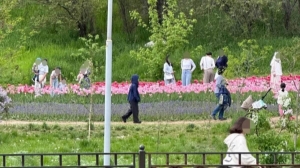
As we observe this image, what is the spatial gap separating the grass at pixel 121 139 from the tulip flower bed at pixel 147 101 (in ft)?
4.36

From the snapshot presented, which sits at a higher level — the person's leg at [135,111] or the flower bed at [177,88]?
the flower bed at [177,88]

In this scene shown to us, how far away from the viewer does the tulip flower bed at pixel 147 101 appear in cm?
1953

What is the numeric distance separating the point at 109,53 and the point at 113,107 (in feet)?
26.9

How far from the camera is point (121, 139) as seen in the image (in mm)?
16016

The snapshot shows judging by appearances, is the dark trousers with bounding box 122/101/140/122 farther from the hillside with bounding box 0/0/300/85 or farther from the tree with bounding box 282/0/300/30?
the tree with bounding box 282/0/300/30

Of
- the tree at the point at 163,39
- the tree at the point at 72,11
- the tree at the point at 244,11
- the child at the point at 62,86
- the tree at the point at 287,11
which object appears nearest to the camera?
the child at the point at 62,86

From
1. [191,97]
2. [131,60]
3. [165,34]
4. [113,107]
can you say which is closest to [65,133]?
[113,107]

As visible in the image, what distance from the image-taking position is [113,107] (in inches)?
803

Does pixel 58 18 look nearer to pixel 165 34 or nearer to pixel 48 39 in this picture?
pixel 48 39

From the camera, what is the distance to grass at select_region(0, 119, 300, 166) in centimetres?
1453

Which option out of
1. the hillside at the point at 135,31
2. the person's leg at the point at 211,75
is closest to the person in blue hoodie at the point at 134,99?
the person's leg at the point at 211,75

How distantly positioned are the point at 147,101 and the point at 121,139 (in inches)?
193

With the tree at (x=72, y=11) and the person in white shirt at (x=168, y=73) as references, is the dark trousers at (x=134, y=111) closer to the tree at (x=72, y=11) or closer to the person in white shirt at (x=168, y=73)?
the person in white shirt at (x=168, y=73)

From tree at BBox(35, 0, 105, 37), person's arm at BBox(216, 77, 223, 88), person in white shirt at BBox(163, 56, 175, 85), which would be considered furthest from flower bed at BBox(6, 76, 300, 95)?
tree at BBox(35, 0, 105, 37)
